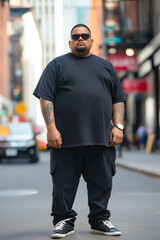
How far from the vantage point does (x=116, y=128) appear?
583 centimetres

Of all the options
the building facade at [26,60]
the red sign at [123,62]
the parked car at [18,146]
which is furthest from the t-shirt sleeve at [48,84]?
the building facade at [26,60]

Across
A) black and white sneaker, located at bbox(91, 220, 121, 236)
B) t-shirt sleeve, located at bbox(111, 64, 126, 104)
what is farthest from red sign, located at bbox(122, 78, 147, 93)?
black and white sneaker, located at bbox(91, 220, 121, 236)

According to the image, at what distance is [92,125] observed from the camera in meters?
5.75

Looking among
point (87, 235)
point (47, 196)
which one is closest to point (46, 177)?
point (47, 196)

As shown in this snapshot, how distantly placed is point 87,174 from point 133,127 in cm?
3514

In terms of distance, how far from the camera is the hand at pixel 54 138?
560 centimetres

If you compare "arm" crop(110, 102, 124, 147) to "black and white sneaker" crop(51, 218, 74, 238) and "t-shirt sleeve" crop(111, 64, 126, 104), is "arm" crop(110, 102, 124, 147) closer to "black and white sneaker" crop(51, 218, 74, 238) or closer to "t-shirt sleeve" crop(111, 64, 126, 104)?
"t-shirt sleeve" crop(111, 64, 126, 104)

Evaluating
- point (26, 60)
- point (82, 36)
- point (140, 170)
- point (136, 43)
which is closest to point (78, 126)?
point (82, 36)

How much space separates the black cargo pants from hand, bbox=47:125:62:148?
0.13 metres

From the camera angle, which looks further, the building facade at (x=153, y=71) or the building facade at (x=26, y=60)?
the building facade at (x=26, y=60)

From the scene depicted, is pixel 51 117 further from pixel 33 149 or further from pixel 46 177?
pixel 33 149

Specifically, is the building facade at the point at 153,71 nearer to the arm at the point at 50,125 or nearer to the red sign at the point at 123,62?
the red sign at the point at 123,62

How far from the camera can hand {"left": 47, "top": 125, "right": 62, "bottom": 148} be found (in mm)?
5598

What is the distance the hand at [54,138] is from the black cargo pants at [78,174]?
0.13m
